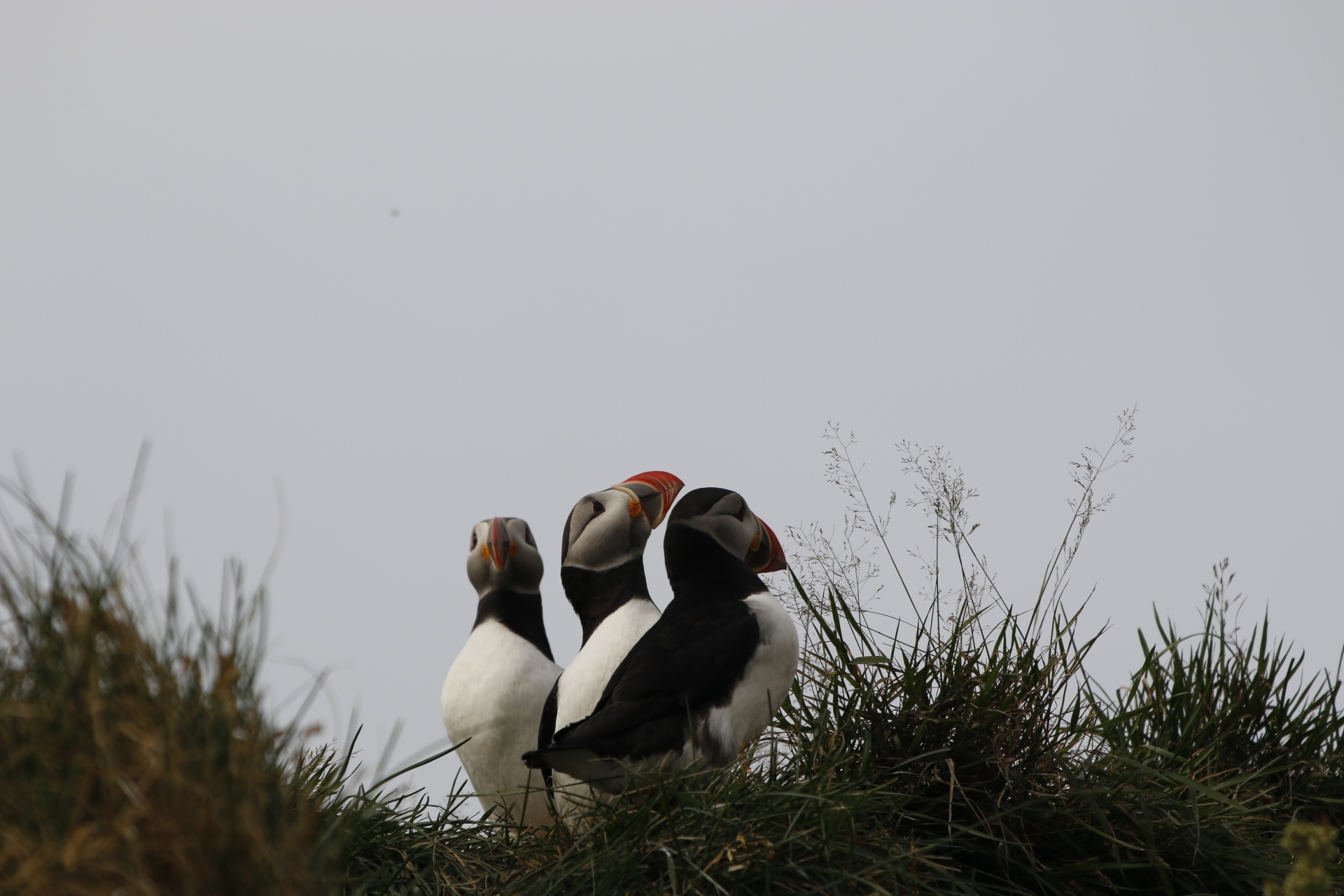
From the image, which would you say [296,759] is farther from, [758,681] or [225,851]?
[225,851]

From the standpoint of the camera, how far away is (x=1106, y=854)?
3.22 meters

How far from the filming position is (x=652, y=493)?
4070 millimetres

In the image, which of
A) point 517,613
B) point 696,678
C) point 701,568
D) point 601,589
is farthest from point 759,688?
point 517,613

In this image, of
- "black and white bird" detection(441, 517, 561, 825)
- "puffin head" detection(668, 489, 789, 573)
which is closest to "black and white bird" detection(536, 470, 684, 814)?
"black and white bird" detection(441, 517, 561, 825)

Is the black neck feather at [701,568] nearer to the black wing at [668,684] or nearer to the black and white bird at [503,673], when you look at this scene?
the black wing at [668,684]

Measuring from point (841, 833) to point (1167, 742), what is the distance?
1.85 m

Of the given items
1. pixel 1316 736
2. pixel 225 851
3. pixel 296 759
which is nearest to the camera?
pixel 225 851

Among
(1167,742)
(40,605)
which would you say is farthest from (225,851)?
(1167,742)

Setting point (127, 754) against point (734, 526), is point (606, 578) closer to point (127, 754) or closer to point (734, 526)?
point (734, 526)

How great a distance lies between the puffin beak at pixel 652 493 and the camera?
13.3 ft

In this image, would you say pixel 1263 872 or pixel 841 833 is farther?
pixel 1263 872

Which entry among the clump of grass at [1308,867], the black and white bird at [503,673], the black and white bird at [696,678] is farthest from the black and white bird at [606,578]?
the clump of grass at [1308,867]

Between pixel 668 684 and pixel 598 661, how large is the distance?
1.88 ft

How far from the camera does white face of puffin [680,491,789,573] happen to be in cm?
353
